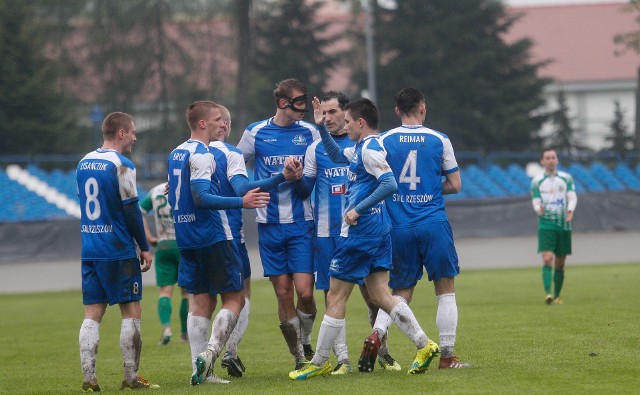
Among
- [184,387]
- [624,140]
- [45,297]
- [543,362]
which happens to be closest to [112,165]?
[184,387]

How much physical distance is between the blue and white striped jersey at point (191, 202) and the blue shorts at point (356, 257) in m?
0.95

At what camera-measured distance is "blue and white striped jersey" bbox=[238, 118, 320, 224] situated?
999cm

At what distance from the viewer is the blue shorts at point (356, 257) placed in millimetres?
8922

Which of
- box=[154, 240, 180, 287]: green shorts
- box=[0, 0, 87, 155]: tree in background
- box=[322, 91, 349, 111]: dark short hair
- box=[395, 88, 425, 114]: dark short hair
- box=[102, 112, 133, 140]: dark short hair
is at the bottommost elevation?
box=[154, 240, 180, 287]: green shorts

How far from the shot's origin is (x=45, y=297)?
23.2 metres

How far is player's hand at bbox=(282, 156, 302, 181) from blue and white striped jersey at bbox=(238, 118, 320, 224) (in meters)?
0.84

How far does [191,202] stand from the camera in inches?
360

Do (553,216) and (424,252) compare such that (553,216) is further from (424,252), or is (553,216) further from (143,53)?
(143,53)

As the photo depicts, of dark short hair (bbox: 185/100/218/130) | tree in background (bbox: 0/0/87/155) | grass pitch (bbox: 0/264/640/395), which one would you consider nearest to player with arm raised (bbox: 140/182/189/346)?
grass pitch (bbox: 0/264/640/395)

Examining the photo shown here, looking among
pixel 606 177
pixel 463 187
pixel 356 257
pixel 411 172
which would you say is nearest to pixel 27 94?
pixel 463 187

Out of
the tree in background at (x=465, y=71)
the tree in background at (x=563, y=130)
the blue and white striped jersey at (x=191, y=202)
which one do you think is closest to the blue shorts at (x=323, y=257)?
the blue and white striped jersey at (x=191, y=202)

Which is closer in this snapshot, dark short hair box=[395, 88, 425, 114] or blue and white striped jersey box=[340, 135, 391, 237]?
blue and white striped jersey box=[340, 135, 391, 237]

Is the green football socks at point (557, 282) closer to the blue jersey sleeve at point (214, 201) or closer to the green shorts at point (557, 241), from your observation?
the green shorts at point (557, 241)

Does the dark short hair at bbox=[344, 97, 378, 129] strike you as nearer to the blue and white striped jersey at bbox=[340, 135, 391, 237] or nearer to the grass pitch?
the blue and white striped jersey at bbox=[340, 135, 391, 237]
